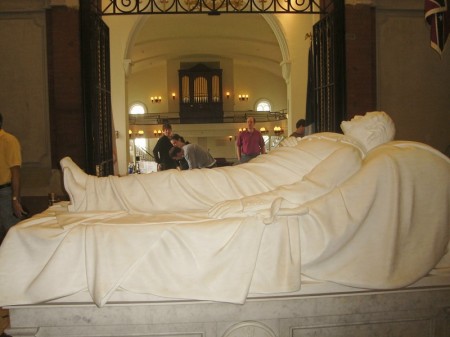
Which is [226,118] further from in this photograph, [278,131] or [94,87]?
[94,87]

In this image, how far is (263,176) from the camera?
2.62m

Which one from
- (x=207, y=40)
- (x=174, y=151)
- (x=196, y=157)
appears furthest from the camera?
(x=207, y=40)

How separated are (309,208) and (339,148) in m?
0.45

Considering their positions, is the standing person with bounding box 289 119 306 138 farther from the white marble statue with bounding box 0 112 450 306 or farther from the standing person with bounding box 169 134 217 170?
the white marble statue with bounding box 0 112 450 306

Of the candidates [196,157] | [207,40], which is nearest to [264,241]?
[196,157]

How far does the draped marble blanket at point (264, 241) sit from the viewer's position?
2.12 m

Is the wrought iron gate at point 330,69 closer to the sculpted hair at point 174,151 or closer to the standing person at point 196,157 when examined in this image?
the standing person at point 196,157

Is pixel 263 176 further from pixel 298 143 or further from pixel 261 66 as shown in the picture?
pixel 261 66

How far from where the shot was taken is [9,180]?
13.4 feet

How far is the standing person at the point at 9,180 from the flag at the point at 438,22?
4.05 meters

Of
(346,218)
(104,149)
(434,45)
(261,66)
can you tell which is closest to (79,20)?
(104,149)

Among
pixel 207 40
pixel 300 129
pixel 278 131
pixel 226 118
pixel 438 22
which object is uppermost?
pixel 207 40

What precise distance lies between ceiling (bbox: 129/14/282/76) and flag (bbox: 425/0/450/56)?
28.9ft

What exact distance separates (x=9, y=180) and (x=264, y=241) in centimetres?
282
